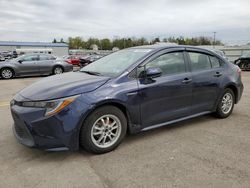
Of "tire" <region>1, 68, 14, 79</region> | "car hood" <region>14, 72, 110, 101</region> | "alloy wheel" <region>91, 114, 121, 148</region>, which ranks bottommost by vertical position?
"alloy wheel" <region>91, 114, 121, 148</region>

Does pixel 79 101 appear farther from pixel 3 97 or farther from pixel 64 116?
pixel 3 97

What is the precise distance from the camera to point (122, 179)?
294 cm

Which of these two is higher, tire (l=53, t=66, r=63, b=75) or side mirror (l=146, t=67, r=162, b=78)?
side mirror (l=146, t=67, r=162, b=78)

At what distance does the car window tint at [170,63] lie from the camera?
4199mm

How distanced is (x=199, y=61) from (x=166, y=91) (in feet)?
3.83

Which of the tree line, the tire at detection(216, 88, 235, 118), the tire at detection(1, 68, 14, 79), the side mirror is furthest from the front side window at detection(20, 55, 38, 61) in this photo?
the tree line

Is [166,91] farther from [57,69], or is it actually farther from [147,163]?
[57,69]

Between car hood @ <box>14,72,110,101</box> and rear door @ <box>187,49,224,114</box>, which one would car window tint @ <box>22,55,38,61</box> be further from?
rear door @ <box>187,49,224,114</box>

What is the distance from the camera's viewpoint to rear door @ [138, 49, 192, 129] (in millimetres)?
3930

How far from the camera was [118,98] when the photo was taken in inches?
141

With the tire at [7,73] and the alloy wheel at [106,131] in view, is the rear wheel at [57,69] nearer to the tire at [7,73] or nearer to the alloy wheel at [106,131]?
the tire at [7,73]

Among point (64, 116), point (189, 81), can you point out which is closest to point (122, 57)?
point (189, 81)

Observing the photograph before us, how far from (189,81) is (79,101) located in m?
2.07

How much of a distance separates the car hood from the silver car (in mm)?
11494
